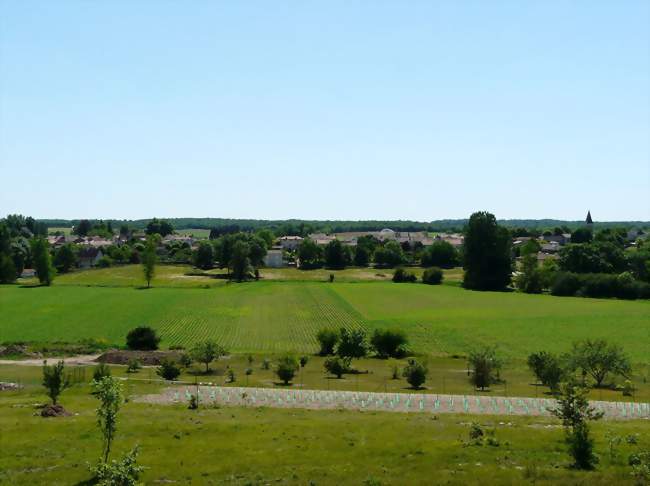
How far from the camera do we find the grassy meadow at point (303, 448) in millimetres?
30047

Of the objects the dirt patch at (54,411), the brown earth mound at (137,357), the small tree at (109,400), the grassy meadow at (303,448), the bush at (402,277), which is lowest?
the brown earth mound at (137,357)

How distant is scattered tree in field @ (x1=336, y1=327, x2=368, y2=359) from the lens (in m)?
70.9

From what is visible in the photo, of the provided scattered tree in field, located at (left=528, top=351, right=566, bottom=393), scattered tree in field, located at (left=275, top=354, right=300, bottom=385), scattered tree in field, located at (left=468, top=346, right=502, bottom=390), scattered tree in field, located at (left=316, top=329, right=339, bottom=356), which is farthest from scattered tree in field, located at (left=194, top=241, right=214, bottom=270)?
scattered tree in field, located at (left=528, top=351, right=566, bottom=393)

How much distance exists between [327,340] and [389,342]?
6846 millimetres

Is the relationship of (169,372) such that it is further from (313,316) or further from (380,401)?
(313,316)

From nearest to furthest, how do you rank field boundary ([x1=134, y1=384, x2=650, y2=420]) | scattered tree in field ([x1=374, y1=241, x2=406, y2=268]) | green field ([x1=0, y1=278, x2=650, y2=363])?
field boundary ([x1=134, y1=384, x2=650, y2=420])
green field ([x1=0, y1=278, x2=650, y2=363])
scattered tree in field ([x1=374, y1=241, x2=406, y2=268])

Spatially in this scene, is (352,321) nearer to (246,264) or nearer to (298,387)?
(298,387)

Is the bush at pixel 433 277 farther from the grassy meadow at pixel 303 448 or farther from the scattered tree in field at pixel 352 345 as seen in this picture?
the grassy meadow at pixel 303 448

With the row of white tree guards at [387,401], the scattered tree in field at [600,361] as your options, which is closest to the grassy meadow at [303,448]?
the row of white tree guards at [387,401]

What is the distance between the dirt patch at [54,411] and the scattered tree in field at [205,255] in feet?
472

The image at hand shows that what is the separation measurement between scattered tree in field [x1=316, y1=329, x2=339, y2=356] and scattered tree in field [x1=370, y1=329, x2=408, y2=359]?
4392 millimetres

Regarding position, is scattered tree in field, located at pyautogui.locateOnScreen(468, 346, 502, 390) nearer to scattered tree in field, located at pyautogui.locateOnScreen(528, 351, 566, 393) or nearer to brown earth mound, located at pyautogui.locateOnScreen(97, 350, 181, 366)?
scattered tree in field, located at pyautogui.locateOnScreen(528, 351, 566, 393)

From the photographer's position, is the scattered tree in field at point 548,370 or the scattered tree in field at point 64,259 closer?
the scattered tree in field at point 548,370

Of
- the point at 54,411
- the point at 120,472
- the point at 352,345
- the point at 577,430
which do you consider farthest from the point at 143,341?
the point at 577,430
